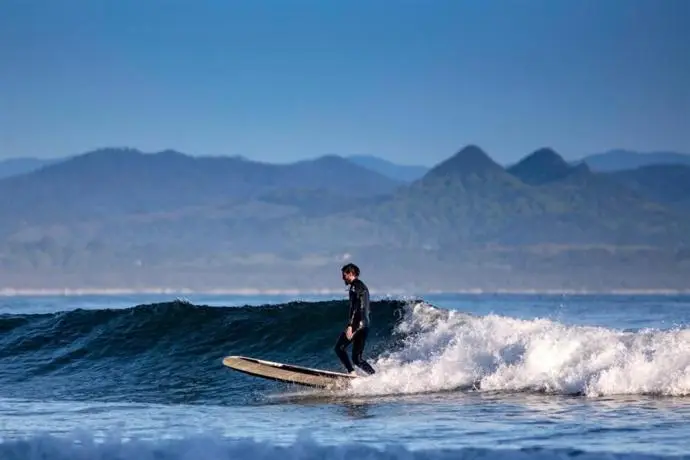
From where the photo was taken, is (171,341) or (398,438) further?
(171,341)

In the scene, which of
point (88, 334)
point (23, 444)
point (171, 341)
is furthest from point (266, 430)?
point (88, 334)

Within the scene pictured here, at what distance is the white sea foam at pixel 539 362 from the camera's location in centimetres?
1675

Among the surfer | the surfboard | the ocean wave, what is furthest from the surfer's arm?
the ocean wave

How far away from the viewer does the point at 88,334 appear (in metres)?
26.6

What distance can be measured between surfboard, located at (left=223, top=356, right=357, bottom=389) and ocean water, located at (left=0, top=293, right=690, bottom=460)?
24cm

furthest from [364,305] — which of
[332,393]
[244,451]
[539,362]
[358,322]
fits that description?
[244,451]

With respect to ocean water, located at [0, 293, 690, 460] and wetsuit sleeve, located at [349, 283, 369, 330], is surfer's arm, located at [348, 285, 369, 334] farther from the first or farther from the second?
ocean water, located at [0, 293, 690, 460]

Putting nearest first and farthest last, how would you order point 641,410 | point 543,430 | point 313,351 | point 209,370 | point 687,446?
point 687,446 → point 543,430 → point 641,410 → point 209,370 → point 313,351

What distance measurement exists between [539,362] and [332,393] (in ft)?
11.1

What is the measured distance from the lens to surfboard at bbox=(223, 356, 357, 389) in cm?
1735

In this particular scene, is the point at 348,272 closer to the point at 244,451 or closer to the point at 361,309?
the point at 361,309

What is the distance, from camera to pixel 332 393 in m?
17.0

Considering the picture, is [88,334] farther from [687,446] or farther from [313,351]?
[687,446]

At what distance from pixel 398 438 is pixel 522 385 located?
5616 millimetres
